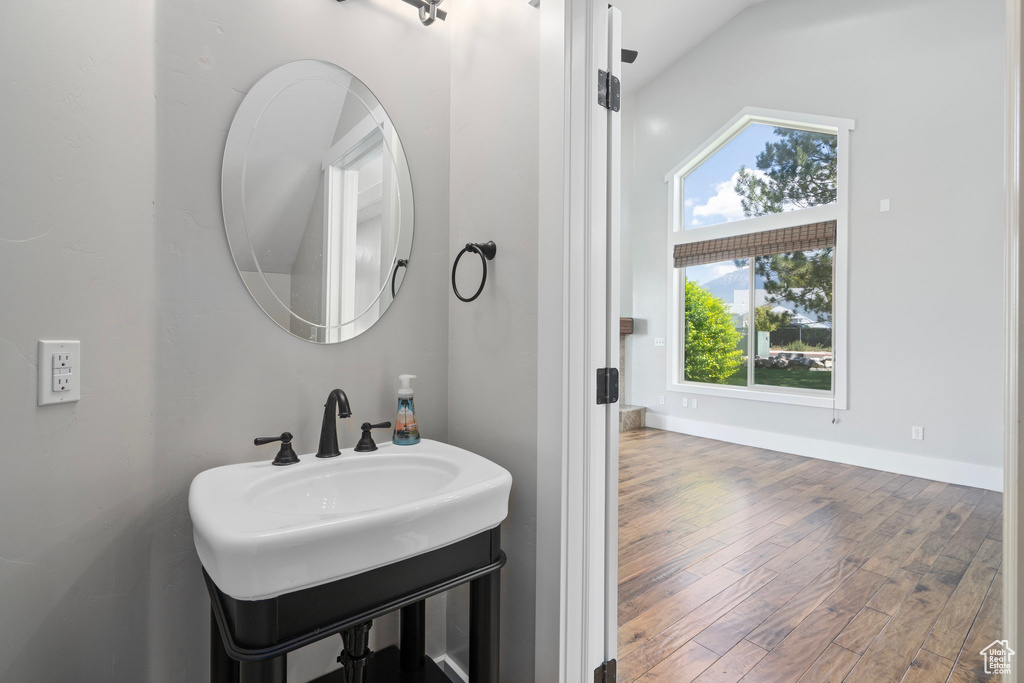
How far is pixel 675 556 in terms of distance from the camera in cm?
240

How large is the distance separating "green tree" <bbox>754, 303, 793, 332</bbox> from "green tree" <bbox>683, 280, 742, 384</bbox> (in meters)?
0.26

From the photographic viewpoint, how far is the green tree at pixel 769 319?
473 centimetres

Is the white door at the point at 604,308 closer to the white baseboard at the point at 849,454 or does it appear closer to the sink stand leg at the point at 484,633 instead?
the sink stand leg at the point at 484,633

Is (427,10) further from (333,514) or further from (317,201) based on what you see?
(333,514)

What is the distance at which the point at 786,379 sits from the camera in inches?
185

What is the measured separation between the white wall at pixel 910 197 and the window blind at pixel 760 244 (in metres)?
0.24

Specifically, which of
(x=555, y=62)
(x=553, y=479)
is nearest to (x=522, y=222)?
(x=555, y=62)

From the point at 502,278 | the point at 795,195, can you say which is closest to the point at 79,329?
the point at 502,278

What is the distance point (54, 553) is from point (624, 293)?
544 cm

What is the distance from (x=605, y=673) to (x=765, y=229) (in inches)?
181

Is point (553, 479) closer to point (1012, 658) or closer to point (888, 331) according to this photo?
point (1012, 658)

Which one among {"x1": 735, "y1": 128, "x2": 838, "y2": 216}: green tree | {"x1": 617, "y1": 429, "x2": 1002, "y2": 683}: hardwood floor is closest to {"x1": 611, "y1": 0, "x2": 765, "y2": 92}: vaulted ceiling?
{"x1": 735, "y1": 128, "x2": 838, "y2": 216}: green tree

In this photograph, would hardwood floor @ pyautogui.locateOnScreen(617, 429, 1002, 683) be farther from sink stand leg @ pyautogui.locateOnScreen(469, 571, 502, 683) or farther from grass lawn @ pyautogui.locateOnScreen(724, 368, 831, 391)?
grass lawn @ pyautogui.locateOnScreen(724, 368, 831, 391)

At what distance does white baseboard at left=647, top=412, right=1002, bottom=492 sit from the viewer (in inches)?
136
